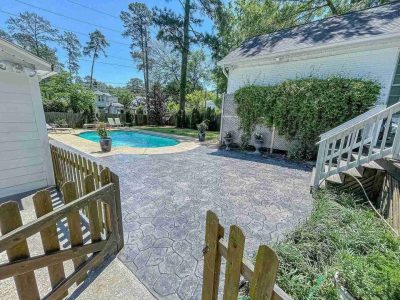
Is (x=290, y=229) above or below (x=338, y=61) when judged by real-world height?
below

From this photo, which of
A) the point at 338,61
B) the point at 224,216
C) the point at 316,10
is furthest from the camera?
the point at 316,10

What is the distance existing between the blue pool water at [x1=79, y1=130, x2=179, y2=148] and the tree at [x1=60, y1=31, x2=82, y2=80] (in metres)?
26.6

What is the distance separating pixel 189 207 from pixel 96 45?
42881 mm

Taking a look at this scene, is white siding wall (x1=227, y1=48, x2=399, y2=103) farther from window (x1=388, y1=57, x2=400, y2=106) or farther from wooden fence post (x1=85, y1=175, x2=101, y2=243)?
wooden fence post (x1=85, y1=175, x2=101, y2=243)

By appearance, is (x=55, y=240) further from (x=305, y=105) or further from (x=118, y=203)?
(x=305, y=105)

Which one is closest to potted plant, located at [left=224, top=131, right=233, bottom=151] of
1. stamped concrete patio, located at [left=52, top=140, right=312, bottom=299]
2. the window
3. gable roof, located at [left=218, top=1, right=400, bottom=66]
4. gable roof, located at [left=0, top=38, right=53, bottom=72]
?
stamped concrete patio, located at [left=52, top=140, right=312, bottom=299]

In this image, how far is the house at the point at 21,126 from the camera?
11.8 feet

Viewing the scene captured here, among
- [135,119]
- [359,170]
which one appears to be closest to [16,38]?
[135,119]

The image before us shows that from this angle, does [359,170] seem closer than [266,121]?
Yes

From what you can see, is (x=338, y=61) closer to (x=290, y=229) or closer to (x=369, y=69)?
(x=369, y=69)

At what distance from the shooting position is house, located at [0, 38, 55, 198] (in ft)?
11.8

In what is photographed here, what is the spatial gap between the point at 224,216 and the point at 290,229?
102cm

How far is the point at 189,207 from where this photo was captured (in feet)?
11.9

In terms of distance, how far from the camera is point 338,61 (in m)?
7.34
